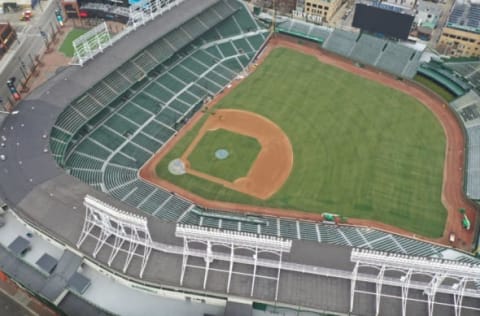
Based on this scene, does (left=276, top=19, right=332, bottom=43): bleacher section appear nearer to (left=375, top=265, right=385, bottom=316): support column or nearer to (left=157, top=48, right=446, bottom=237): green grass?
(left=157, top=48, right=446, bottom=237): green grass

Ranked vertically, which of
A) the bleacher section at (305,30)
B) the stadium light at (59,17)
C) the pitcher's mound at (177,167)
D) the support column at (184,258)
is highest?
the bleacher section at (305,30)

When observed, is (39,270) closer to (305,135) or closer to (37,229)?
(37,229)

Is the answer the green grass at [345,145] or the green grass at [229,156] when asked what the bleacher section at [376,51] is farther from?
the green grass at [229,156]

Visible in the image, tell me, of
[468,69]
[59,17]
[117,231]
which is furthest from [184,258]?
[59,17]

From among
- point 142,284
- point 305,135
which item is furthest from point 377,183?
point 142,284

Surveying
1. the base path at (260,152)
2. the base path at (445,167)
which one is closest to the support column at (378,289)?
the base path at (445,167)

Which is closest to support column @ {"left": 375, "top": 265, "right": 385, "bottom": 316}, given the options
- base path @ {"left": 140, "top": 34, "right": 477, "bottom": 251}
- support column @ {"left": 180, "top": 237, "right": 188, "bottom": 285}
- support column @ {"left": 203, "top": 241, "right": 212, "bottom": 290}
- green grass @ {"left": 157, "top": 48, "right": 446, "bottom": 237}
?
base path @ {"left": 140, "top": 34, "right": 477, "bottom": 251}
